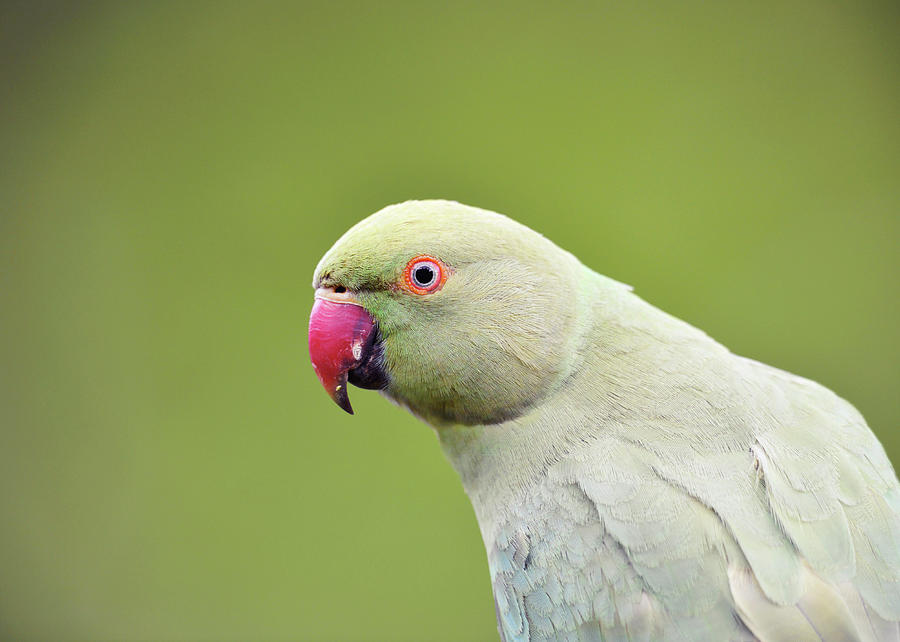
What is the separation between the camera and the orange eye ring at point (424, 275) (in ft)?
4.50

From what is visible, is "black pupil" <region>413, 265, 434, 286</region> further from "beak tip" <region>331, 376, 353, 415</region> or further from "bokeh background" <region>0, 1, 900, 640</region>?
"bokeh background" <region>0, 1, 900, 640</region>

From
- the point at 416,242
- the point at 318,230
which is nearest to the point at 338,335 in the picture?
the point at 416,242

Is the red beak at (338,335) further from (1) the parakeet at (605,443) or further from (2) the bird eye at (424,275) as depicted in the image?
(2) the bird eye at (424,275)

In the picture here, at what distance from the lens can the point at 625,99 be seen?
3.31 metres

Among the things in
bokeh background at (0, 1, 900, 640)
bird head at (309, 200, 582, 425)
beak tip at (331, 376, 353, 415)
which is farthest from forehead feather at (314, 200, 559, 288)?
bokeh background at (0, 1, 900, 640)

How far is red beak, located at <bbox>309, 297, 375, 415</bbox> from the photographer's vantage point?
4.64 feet

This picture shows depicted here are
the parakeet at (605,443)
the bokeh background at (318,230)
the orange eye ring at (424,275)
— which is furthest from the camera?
the bokeh background at (318,230)

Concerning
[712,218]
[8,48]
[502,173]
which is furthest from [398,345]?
[8,48]

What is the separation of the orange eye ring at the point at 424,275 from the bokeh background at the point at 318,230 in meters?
2.00

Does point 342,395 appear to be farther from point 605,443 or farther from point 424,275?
point 605,443

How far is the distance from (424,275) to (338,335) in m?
0.19

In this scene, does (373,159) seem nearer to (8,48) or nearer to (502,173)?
(502,173)

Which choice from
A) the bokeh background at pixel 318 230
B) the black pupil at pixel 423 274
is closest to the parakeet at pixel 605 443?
the black pupil at pixel 423 274

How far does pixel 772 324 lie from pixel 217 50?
2.63m
